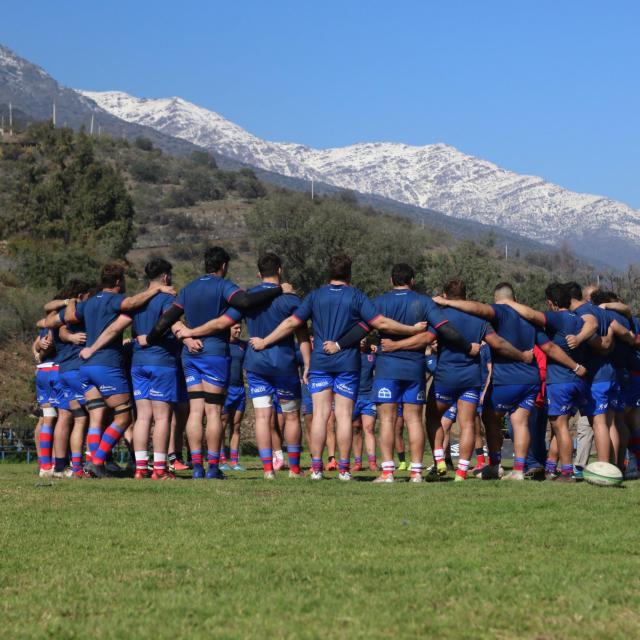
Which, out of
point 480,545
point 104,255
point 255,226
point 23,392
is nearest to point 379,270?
point 255,226

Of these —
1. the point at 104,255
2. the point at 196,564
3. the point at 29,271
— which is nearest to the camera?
the point at 196,564

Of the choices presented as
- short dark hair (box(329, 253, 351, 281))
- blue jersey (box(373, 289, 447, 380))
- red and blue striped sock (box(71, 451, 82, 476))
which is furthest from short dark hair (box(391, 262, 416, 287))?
red and blue striped sock (box(71, 451, 82, 476))

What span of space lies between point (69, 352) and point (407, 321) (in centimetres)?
434

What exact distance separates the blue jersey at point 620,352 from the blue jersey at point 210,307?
14.8ft

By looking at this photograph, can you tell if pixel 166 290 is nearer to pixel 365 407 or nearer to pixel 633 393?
pixel 633 393

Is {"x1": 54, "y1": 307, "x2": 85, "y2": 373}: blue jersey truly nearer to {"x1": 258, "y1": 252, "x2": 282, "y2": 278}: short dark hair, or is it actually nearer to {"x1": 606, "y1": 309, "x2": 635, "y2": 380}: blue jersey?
{"x1": 258, "y1": 252, "x2": 282, "y2": 278}: short dark hair

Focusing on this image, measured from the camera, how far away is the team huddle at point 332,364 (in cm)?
1277

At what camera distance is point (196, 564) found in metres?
6.99

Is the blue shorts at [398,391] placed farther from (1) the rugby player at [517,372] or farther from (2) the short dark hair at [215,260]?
(2) the short dark hair at [215,260]

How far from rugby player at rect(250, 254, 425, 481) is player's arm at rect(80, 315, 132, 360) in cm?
165

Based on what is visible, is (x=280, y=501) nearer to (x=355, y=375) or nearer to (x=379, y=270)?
(x=355, y=375)

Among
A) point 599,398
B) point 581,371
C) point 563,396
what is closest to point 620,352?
point 599,398

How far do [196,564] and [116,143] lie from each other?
5834 inches

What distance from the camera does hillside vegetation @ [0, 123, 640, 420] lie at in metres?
63.7
